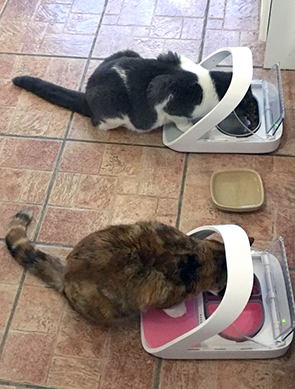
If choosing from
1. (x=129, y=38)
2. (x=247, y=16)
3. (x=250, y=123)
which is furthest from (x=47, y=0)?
(x=250, y=123)

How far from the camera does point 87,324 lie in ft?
5.65

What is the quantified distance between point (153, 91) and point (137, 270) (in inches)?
30.1

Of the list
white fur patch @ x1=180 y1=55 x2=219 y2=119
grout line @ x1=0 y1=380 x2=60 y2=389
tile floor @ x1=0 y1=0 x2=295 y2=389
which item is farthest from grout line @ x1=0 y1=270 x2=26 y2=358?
white fur patch @ x1=180 y1=55 x2=219 y2=119

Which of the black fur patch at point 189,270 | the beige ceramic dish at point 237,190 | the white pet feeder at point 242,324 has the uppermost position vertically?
the black fur patch at point 189,270

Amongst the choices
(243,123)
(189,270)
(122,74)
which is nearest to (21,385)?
(189,270)

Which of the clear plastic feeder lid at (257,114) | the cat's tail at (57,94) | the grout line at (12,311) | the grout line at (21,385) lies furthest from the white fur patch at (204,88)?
the grout line at (21,385)

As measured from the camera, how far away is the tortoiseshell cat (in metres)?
1.47

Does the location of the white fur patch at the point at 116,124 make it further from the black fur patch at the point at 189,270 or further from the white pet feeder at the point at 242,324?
the black fur patch at the point at 189,270

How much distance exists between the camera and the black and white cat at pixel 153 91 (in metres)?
1.94

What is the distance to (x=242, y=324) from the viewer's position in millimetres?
1638

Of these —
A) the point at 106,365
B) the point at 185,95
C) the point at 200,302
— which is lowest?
the point at 106,365

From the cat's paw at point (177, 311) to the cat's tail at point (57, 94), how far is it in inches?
37.7

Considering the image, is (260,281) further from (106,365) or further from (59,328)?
(59,328)

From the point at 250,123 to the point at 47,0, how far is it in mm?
1389
